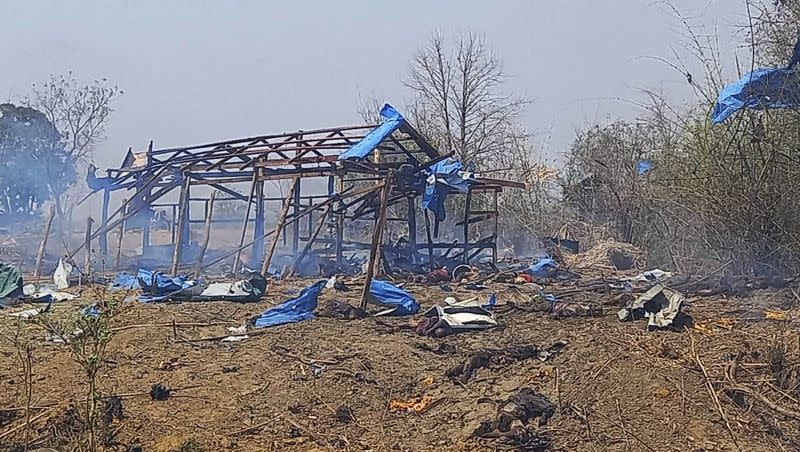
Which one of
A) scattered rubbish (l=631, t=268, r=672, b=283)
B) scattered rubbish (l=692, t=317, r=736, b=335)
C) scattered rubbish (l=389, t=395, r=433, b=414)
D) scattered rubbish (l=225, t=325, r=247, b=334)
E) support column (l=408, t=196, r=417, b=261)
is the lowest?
scattered rubbish (l=389, t=395, r=433, b=414)

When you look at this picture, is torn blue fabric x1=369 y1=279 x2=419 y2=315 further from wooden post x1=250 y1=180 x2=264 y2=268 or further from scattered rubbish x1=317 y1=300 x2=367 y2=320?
wooden post x1=250 y1=180 x2=264 y2=268

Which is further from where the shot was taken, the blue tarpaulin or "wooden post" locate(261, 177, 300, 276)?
the blue tarpaulin

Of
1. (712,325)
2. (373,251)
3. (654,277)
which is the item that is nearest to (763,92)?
(712,325)

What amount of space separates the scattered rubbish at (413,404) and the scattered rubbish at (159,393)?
2.04 m

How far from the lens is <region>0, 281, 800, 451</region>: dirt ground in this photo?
5227mm

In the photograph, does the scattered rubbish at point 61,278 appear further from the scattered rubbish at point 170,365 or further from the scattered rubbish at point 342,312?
the scattered rubbish at point 170,365

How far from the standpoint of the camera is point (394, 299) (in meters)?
10.0

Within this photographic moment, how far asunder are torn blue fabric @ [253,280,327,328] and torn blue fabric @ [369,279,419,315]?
862mm

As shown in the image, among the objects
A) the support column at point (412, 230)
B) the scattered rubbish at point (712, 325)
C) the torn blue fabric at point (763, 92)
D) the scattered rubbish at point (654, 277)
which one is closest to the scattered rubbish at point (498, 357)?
the scattered rubbish at point (712, 325)

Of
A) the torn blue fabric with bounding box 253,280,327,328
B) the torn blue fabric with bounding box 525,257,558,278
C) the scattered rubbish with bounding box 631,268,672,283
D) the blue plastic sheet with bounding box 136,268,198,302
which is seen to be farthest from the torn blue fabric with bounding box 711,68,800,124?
the blue plastic sheet with bounding box 136,268,198,302

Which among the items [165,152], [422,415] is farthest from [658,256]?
[165,152]

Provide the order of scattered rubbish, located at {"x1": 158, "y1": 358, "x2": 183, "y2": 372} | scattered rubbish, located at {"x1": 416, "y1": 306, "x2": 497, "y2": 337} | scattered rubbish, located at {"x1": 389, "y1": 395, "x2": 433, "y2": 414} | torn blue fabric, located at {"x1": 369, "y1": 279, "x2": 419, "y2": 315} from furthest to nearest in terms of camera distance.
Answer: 1. torn blue fabric, located at {"x1": 369, "y1": 279, "x2": 419, "y2": 315}
2. scattered rubbish, located at {"x1": 416, "y1": 306, "x2": 497, "y2": 337}
3. scattered rubbish, located at {"x1": 158, "y1": 358, "x2": 183, "y2": 372}
4. scattered rubbish, located at {"x1": 389, "y1": 395, "x2": 433, "y2": 414}

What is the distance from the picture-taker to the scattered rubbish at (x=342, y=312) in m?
9.47

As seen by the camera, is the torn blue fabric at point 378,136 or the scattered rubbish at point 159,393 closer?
the scattered rubbish at point 159,393
